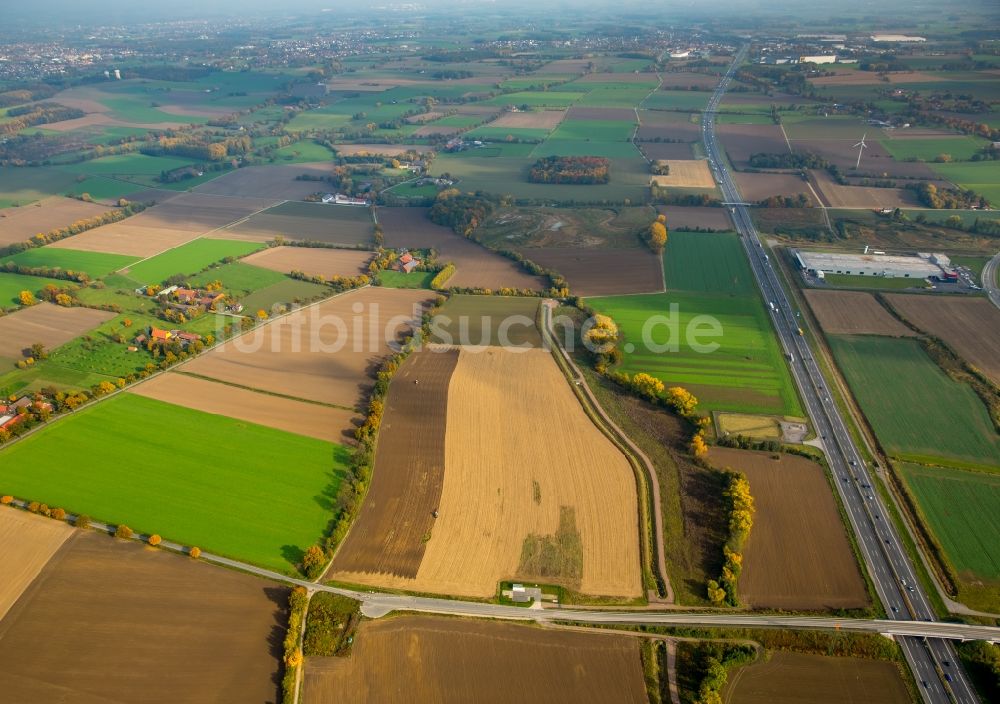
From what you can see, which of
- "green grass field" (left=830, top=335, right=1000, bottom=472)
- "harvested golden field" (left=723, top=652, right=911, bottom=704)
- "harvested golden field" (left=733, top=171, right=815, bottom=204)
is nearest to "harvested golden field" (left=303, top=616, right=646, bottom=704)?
"harvested golden field" (left=723, top=652, right=911, bottom=704)

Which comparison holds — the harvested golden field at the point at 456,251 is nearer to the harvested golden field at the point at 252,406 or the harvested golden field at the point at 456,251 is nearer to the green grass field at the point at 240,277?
the green grass field at the point at 240,277

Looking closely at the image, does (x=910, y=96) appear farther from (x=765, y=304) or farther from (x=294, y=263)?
(x=294, y=263)

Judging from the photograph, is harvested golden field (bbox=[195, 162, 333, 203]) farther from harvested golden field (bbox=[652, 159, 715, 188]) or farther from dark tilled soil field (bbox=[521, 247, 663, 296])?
harvested golden field (bbox=[652, 159, 715, 188])

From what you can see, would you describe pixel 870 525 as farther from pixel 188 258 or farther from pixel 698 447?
pixel 188 258

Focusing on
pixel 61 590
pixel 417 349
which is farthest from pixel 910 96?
pixel 61 590

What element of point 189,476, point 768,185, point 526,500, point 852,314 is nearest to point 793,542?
point 526,500

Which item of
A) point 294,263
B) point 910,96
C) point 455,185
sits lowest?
point 294,263
